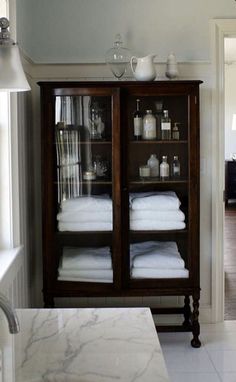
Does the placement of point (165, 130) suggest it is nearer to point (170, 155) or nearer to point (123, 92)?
point (170, 155)

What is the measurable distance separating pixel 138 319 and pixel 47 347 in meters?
0.31

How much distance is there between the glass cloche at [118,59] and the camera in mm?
3332

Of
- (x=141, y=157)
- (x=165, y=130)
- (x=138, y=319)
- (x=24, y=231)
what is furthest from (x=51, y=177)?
(x=138, y=319)

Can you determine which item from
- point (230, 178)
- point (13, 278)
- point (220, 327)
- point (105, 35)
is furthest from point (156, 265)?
point (230, 178)

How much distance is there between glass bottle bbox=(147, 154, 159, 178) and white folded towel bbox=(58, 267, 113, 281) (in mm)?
685

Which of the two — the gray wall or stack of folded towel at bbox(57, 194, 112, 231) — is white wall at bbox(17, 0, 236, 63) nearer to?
the gray wall

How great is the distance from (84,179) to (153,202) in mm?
466

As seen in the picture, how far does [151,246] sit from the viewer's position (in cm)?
329

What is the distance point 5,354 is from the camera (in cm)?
112

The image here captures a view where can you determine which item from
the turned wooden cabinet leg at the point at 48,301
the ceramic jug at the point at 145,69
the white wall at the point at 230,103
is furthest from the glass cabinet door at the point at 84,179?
the white wall at the point at 230,103

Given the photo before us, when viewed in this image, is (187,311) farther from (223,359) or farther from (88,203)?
(88,203)

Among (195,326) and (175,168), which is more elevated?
(175,168)

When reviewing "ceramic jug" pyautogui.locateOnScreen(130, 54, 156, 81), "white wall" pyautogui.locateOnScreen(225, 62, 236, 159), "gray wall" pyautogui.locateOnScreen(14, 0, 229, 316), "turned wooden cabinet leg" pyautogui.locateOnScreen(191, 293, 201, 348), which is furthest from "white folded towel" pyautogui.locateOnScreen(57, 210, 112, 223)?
"white wall" pyautogui.locateOnScreen(225, 62, 236, 159)

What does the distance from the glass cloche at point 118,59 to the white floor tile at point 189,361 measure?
1842 millimetres
